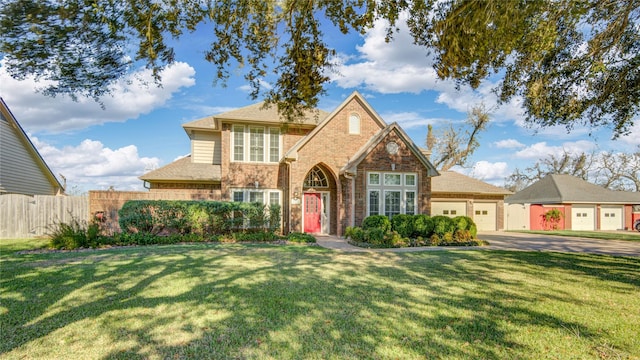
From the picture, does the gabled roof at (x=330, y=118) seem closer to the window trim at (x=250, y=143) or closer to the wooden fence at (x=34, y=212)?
the window trim at (x=250, y=143)

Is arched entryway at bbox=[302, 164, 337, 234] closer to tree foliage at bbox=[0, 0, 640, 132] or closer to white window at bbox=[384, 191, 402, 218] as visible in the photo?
white window at bbox=[384, 191, 402, 218]

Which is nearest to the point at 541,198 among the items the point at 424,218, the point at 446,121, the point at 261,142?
the point at 446,121

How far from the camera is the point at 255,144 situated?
1822cm

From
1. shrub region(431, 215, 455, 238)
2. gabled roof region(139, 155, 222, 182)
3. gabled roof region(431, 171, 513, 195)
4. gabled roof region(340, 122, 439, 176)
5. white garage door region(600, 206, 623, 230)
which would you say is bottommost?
white garage door region(600, 206, 623, 230)

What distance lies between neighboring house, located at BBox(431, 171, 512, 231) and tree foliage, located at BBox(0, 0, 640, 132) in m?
12.9

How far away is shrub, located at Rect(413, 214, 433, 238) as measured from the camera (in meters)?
14.5

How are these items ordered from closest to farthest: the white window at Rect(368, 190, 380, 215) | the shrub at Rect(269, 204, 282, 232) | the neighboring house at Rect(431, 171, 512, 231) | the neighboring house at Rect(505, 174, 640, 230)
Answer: the shrub at Rect(269, 204, 282, 232)
the white window at Rect(368, 190, 380, 215)
the neighboring house at Rect(431, 171, 512, 231)
the neighboring house at Rect(505, 174, 640, 230)

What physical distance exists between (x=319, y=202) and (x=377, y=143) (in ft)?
14.9

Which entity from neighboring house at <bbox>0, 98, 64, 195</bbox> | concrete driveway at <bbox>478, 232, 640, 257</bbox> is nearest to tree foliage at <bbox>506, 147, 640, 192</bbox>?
concrete driveway at <bbox>478, 232, 640, 257</bbox>

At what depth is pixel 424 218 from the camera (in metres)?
14.7

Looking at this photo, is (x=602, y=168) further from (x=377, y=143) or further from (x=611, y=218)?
(x=377, y=143)

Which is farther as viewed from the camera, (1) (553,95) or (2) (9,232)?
(2) (9,232)

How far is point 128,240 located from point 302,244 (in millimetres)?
6378

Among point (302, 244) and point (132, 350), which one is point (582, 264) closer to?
Answer: point (302, 244)
